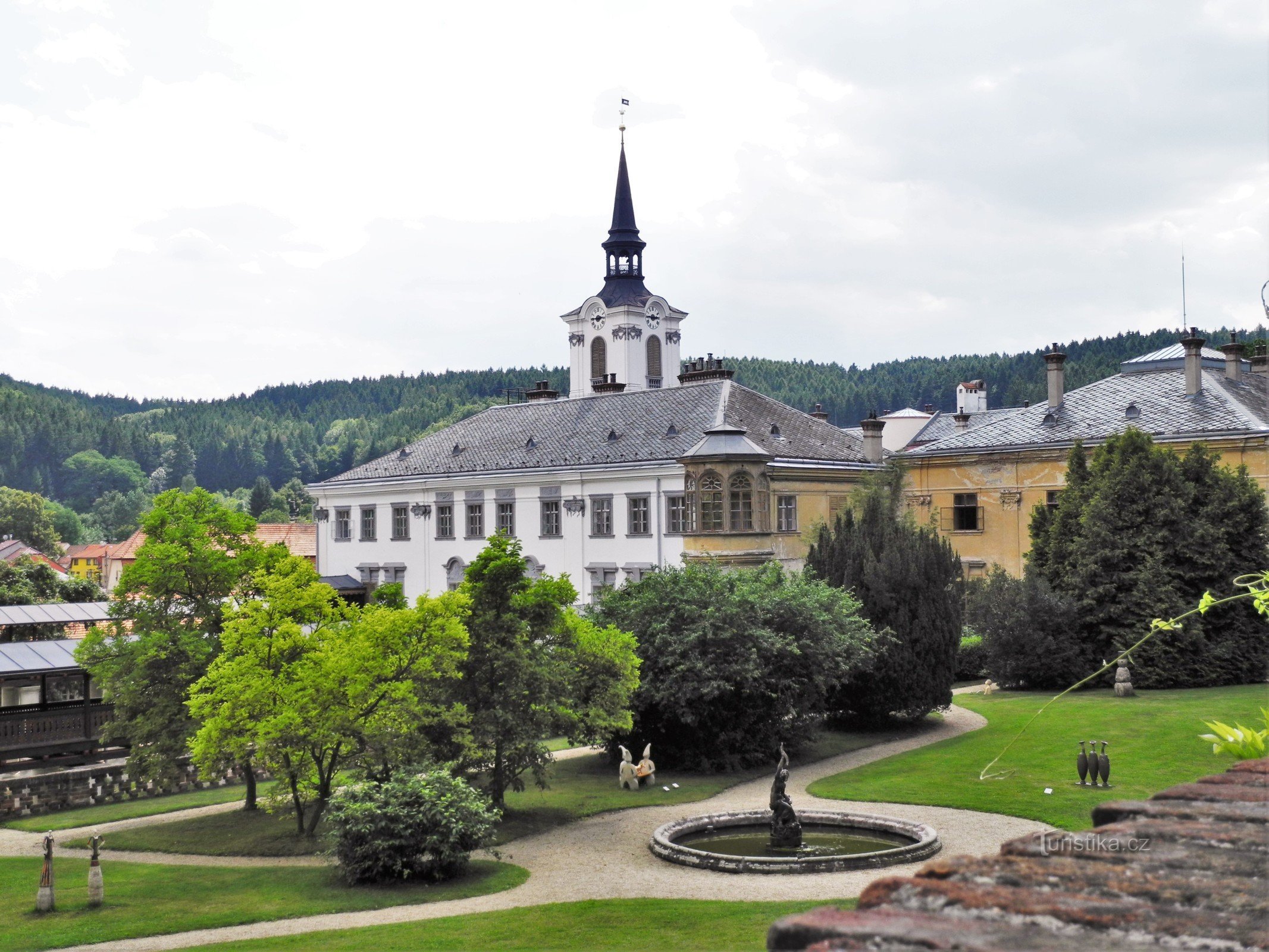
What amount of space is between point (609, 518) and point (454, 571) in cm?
948

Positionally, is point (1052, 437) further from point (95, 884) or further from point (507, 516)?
point (95, 884)

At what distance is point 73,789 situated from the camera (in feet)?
95.6

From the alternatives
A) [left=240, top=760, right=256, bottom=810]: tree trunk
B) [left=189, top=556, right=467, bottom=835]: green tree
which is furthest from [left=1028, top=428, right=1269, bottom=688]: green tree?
[left=240, top=760, right=256, bottom=810]: tree trunk

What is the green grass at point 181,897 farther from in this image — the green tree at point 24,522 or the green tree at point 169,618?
the green tree at point 24,522

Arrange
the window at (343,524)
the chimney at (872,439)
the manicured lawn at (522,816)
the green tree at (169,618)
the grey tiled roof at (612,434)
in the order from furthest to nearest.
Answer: the window at (343,524)
the chimney at (872,439)
the grey tiled roof at (612,434)
the green tree at (169,618)
the manicured lawn at (522,816)

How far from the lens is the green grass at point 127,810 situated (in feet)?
89.4

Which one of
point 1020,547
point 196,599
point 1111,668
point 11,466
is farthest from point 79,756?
point 11,466

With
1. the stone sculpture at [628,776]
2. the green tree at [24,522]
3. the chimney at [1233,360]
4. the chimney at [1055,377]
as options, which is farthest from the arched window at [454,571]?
the green tree at [24,522]

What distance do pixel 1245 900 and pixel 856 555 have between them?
106ft

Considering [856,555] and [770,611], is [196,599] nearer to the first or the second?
[770,611]

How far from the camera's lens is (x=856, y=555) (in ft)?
118

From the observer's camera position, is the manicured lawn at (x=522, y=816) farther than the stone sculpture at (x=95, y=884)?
Yes

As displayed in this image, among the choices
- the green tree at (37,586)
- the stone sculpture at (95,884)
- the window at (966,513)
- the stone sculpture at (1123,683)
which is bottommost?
the stone sculpture at (95,884)

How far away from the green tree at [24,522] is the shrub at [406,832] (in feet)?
328
